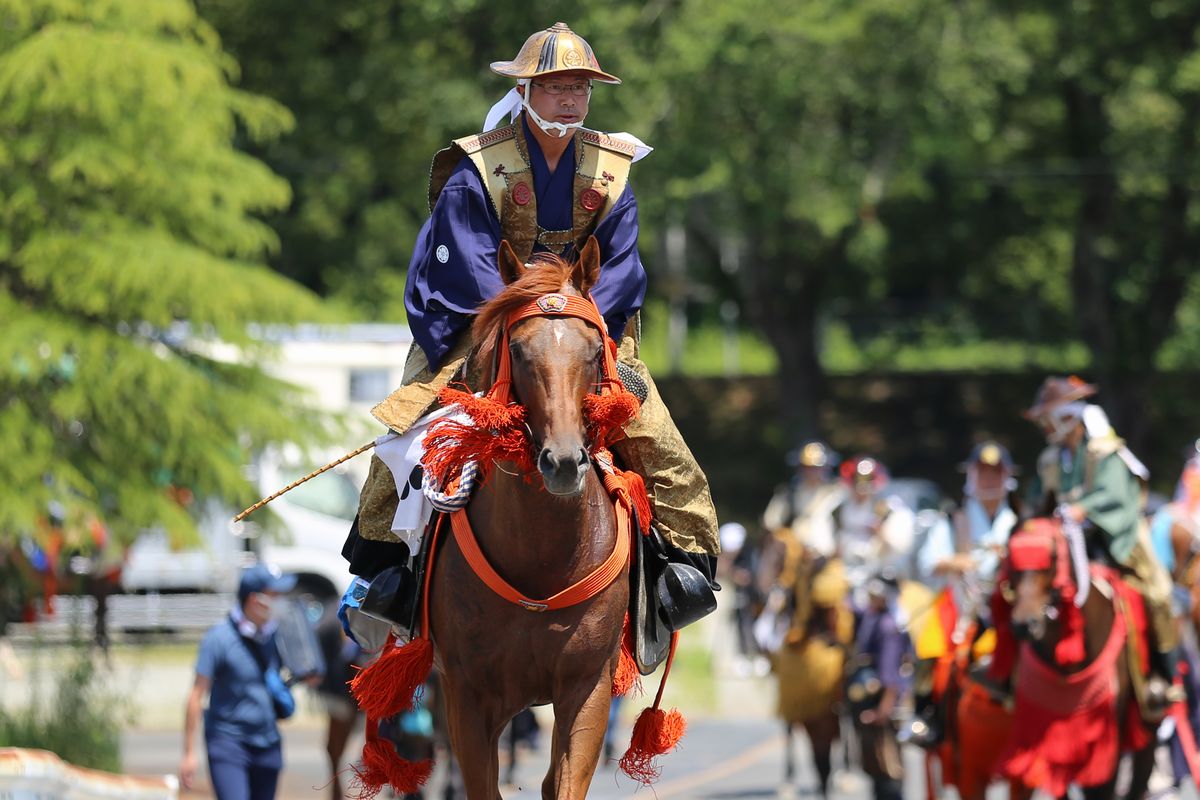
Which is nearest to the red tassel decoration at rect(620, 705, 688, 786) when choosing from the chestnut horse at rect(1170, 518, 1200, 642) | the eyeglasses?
the eyeglasses

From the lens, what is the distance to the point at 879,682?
48.4ft

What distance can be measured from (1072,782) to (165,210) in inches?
325

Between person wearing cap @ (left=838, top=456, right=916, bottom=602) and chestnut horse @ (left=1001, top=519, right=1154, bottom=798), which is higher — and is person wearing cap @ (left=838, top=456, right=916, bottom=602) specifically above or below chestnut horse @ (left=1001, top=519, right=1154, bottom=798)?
above

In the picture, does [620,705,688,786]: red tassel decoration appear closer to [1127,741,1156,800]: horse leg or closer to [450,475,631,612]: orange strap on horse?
[450,475,631,612]: orange strap on horse

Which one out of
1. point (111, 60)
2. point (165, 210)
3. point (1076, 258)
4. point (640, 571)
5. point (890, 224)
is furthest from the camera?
point (890, 224)

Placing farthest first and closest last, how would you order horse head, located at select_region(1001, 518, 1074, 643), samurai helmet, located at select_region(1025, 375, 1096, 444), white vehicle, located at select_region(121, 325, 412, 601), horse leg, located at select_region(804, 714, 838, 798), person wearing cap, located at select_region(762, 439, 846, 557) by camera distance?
white vehicle, located at select_region(121, 325, 412, 601), person wearing cap, located at select_region(762, 439, 846, 557), horse leg, located at select_region(804, 714, 838, 798), samurai helmet, located at select_region(1025, 375, 1096, 444), horse head, located at select_region(1001, 518, 1074, 643)

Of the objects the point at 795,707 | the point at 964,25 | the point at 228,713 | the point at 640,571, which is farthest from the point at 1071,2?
the point at 640,571

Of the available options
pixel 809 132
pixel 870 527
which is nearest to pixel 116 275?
pixel 870 527

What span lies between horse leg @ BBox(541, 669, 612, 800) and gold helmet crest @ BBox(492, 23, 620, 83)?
224cm

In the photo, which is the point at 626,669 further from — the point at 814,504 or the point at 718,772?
the point at 718,772

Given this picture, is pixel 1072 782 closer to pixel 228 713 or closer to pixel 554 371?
pixel 228 713

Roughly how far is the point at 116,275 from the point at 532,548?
862cm

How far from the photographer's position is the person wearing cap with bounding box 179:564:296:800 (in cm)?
1132

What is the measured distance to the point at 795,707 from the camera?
1553 centimetres
